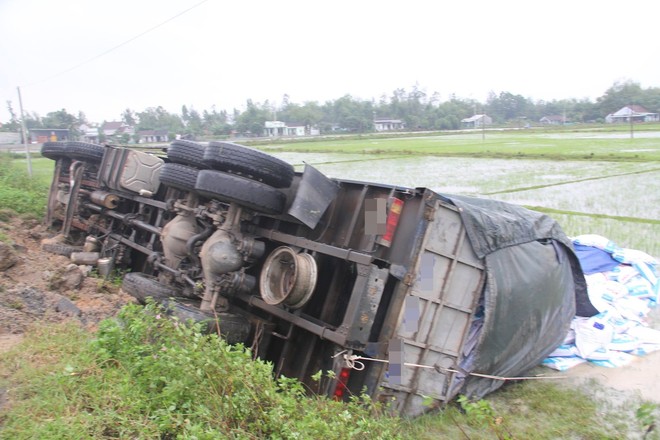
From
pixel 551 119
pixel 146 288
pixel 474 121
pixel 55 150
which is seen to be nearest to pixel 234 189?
pixel 146 288

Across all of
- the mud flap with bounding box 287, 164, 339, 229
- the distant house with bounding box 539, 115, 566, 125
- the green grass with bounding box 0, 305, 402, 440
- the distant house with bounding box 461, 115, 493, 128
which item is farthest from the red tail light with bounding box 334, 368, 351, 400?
the distant house with bounding box 461, 115, 493, 128

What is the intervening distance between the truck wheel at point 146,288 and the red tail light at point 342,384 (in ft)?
7.09

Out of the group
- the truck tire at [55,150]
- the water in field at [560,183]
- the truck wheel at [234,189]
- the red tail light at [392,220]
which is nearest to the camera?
the red tail light at [392,220]

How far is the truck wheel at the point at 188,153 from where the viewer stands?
18.1 ft

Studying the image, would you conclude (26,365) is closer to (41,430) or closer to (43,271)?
(41,430)

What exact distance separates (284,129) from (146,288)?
152ft

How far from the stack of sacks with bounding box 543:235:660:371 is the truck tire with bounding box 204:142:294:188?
3.57 m

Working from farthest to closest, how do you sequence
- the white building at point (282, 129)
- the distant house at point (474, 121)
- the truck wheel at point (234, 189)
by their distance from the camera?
the distant house at point (474, 121), the white building at point (282, 129), the truck wheel at point (234, 189)

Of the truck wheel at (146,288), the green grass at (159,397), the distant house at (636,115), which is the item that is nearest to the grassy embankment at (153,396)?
the green grass at (159,397)

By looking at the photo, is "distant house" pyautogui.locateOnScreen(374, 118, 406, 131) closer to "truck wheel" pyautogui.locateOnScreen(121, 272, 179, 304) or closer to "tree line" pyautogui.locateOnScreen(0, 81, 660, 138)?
"tree line" pyautogui.locateOnScreen(0, 81, 660, 138)

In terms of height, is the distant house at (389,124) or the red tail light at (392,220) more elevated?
the red tail light at (392,220)

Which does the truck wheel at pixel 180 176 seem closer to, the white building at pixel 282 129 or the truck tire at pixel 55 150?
the truck tire at pixel 55 150

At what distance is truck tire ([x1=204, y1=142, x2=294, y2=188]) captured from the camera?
454 centimetres

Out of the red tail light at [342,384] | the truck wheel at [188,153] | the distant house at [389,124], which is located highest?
the truck wheel at [188,153]
